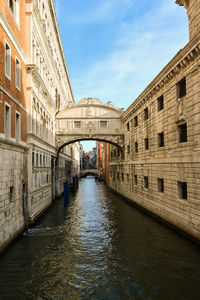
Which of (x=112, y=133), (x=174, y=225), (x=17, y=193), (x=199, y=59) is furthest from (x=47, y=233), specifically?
(x=112, y=133)

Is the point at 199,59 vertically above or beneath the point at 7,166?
above

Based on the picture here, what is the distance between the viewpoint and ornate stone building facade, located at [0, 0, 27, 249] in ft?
31.2

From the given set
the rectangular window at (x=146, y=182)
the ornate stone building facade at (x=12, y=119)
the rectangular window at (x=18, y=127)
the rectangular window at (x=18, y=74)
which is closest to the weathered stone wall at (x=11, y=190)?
the ornate stone building facade at (x=12, y=119)

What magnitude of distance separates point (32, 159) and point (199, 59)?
1063cm

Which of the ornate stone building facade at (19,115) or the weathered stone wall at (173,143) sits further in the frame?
the weathered stone wall at (173,143)

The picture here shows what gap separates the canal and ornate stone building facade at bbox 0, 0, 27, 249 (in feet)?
4.50

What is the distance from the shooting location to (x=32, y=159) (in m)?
14.7

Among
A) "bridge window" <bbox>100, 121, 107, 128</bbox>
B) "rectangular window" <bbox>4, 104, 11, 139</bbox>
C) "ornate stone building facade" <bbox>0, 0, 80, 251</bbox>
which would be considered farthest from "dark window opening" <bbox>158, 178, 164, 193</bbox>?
"bridge window" <bbox>100, 121, 107, 128</bbox>

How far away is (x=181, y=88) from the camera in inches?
497

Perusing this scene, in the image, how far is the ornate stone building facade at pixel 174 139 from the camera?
1084cm

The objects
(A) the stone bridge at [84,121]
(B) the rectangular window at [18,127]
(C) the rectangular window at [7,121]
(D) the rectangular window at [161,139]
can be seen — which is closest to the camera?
(C) the rectangular window at [7,121]

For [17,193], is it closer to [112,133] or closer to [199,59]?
[199,59]

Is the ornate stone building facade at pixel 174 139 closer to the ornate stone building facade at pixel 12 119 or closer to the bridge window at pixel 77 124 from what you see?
the ornate stone building facade at pixel 12 119

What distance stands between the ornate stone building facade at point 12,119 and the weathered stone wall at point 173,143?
801 centimetres
